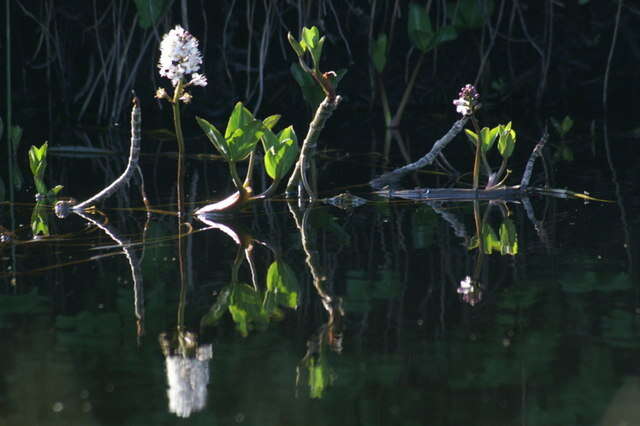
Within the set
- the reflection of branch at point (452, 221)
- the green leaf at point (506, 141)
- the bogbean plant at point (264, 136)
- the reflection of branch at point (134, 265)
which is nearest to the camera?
the reflection of branch at point (134, 265)

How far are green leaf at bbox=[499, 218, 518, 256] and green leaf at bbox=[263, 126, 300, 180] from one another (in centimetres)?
49

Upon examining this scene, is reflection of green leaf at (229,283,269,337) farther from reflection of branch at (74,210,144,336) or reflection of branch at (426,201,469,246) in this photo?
reflection of branch at (426,201,469,246)

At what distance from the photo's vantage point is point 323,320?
1455 millimetres

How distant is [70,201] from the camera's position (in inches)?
92.8

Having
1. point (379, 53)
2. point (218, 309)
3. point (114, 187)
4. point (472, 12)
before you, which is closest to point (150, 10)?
point (379, 53)

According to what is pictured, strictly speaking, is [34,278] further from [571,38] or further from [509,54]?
[571,38]

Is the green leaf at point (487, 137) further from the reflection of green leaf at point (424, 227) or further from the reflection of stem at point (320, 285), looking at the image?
the reflection of stem at point (320, 285)

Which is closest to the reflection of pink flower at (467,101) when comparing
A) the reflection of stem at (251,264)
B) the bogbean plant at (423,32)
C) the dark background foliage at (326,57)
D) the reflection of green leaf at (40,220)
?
the reflection of stem at (251,264)

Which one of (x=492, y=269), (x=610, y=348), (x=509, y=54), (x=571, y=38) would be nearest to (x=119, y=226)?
(x=492, y=269)

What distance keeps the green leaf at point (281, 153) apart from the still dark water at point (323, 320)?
5.3 inches

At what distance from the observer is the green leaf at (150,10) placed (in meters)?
3.63

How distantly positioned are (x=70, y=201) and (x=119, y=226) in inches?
10.2

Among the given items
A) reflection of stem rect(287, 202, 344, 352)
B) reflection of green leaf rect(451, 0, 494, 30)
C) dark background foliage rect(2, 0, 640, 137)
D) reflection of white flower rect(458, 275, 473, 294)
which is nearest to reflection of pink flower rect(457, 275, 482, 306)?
reflection of white flower rect(458, 275, 473, 294)

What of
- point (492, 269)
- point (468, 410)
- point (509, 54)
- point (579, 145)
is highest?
point (509, 54)
